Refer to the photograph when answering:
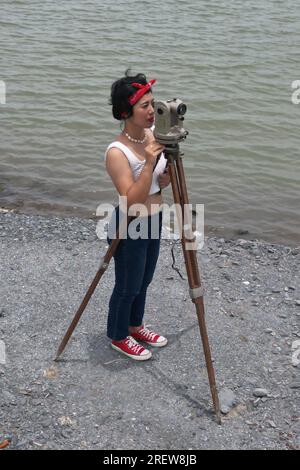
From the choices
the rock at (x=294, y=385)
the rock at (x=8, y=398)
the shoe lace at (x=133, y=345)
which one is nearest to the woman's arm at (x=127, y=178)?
the shoe lace at (x=133, y=345)

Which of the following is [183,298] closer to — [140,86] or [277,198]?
[140,86]


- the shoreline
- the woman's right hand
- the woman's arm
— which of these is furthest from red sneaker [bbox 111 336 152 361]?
the shoreline

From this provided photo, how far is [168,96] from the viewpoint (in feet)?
40.9

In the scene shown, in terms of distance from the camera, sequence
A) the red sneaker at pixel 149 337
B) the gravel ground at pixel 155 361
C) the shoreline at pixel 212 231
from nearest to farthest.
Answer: the gravel ground at pixel 155 361
the red sneaker at pixel 149 337
the shoreline at pixel 212 231

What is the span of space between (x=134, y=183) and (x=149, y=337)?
1.63 meters

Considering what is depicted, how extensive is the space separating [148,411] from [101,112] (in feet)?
27.3

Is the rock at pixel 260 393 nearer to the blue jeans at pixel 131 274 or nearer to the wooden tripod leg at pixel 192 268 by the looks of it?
the wooden tripod leg at pixel 192 268

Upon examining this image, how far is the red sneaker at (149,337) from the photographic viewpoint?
17.6 ft

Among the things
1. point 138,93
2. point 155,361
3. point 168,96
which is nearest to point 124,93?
point 138,93

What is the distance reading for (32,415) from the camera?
4574mm

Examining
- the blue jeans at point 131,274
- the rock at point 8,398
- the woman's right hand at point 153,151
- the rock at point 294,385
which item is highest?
the woman's right hand at point 153,151

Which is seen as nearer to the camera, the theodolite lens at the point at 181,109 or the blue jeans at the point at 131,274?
the theodolite lens at the point at 181,109

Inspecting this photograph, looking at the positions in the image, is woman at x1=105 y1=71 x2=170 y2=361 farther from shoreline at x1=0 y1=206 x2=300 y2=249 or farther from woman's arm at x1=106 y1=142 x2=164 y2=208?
shoreline at x1=0 y1=206 x2=300 y2=249

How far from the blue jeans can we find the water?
3.73 meters
